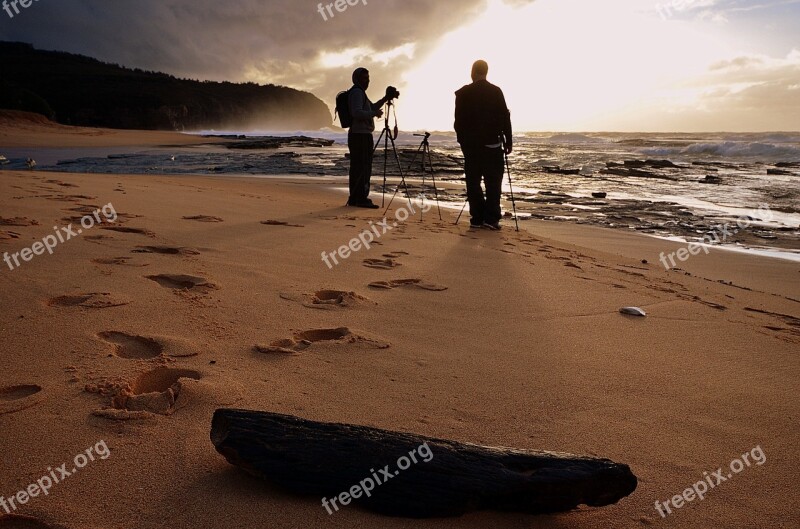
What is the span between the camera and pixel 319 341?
2.73m

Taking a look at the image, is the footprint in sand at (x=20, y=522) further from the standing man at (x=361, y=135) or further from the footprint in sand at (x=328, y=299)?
the standing man at (x=361, y=135)

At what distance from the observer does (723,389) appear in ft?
8.27

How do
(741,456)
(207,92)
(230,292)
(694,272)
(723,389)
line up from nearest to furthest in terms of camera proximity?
(741,456) → (723,389) → (230,292) → (694,272) → (207,92)

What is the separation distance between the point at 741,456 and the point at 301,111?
4915 inches

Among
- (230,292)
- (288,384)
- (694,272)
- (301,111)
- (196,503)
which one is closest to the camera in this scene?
(196,503)

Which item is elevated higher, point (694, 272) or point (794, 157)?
point (794, 157)

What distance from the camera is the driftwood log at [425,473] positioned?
4.88ft

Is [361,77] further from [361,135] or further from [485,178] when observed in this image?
[485,178]

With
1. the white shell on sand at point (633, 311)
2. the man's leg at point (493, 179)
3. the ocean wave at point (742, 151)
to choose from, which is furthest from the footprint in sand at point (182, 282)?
the ocean wave at point (742, 151)

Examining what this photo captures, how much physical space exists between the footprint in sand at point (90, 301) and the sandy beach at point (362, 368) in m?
0.02

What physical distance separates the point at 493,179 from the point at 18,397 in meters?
6.80

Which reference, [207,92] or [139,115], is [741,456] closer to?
[139,115]

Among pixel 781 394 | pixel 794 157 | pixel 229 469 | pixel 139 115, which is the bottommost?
pixel 781 394

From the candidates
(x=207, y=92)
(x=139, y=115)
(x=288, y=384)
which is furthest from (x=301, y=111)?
(x=288, y=384)
